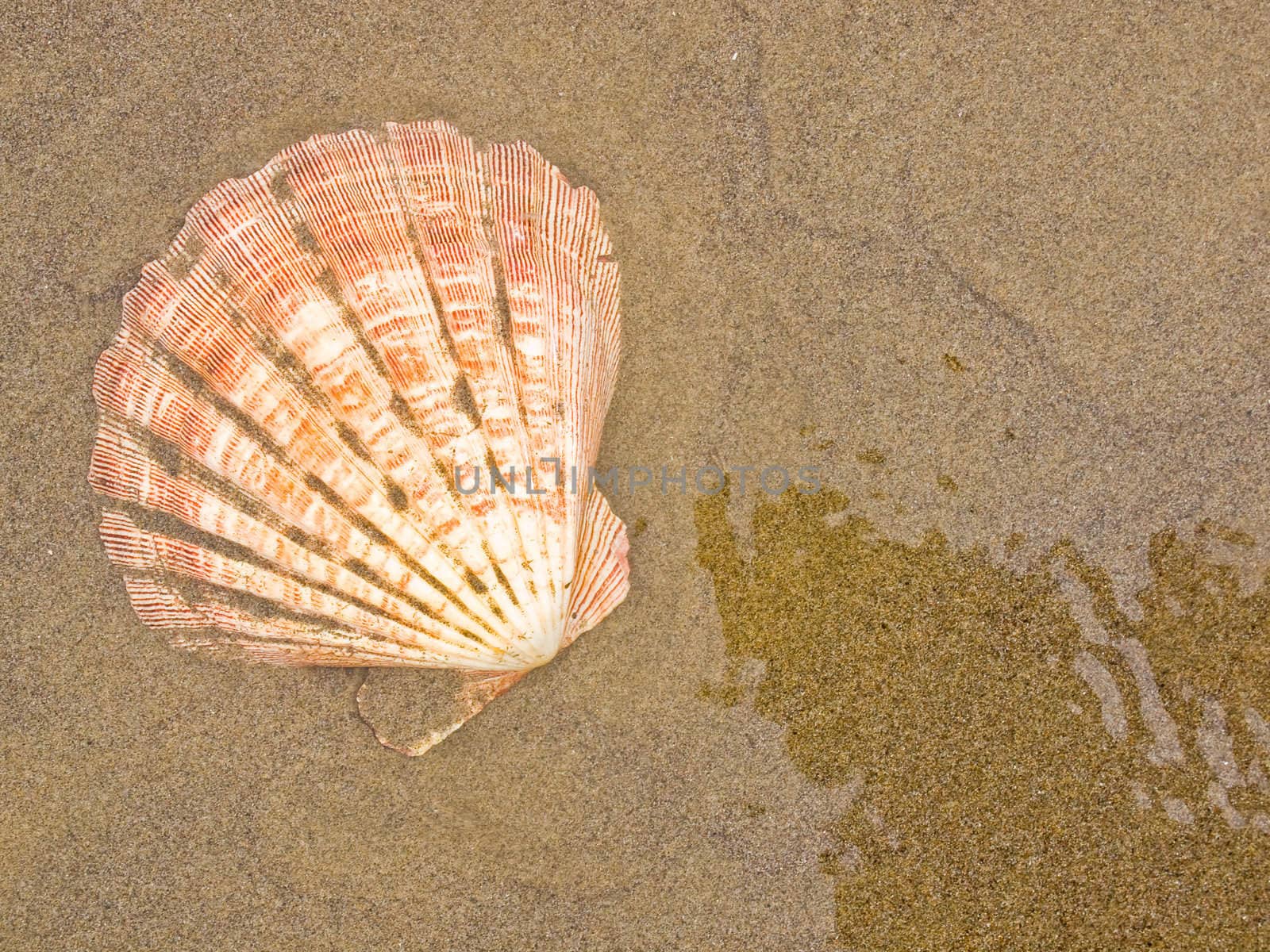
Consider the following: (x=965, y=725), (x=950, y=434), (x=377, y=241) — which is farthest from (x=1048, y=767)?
(x=377, y=241)

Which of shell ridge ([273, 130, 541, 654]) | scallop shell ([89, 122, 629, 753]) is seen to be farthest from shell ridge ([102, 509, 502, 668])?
shell ridge ([273, 130, 541, 654])

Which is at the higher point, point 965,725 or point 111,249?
point 111,249

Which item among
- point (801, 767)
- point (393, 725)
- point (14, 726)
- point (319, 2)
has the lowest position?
point (14, 726)

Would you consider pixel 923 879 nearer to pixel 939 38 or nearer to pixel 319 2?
pixel 939 38

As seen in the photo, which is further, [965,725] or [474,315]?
[965,725]

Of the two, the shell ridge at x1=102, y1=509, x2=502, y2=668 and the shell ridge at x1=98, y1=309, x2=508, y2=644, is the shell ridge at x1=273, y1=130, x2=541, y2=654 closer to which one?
the shell ridge at x1=102, y1=509, x2=502, y2=668

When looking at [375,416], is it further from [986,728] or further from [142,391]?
[986,728]

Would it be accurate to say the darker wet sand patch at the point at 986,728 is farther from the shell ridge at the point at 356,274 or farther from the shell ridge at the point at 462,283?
the shell ridge at the point at 356,274
